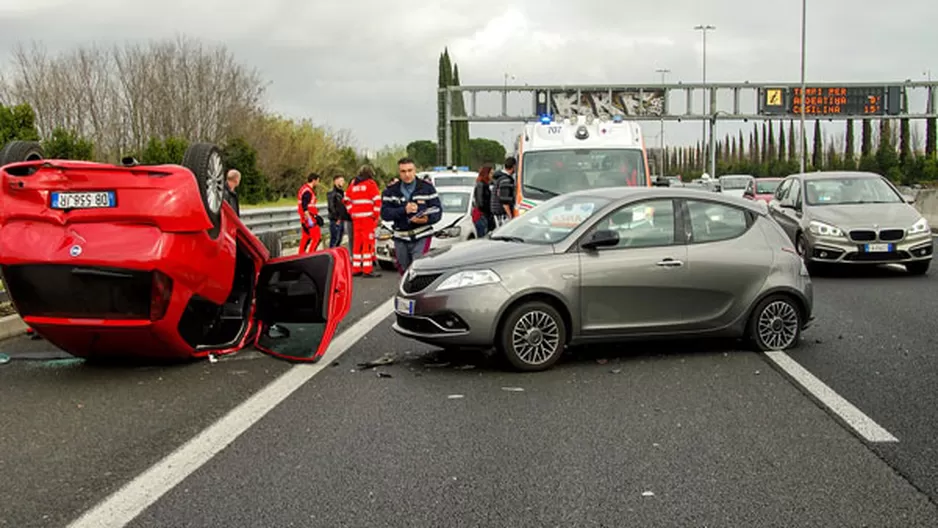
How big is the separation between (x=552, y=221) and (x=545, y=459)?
3615 millimetres

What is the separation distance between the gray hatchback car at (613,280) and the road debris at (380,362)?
28 cm

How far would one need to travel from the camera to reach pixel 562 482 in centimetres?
480

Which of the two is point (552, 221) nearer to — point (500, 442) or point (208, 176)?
point (208, 176)

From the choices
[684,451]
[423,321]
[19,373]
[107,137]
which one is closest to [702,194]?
[423,321]

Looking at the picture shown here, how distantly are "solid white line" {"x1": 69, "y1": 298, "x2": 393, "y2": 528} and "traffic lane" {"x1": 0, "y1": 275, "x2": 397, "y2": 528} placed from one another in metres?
0.08

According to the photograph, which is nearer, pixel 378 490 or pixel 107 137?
pixel 378 490

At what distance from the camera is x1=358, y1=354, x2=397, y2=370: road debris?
7968mm

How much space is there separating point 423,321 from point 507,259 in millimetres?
850

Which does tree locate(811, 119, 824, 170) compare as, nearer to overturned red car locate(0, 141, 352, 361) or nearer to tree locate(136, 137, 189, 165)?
tree locate(136, 137, 189, 165)

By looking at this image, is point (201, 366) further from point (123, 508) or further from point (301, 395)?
point (123, 508)

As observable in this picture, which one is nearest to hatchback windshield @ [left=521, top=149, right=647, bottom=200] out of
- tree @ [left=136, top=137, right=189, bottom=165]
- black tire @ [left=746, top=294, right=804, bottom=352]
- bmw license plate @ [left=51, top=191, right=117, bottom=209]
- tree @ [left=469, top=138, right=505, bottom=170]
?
black tire @ [left=746, top=294, right=804, bottom=352]

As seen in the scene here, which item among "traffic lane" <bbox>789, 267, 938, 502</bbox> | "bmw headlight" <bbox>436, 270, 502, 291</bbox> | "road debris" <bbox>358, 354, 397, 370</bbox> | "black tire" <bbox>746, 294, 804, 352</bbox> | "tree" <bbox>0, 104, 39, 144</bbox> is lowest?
"traffic lane" <bbox>789, 267, 938, 502</bbox>

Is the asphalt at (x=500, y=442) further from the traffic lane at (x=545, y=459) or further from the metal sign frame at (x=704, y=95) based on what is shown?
the metal sign frame at (x=704, y=95)

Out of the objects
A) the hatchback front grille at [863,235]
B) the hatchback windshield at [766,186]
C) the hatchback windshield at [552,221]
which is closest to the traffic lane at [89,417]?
the hatchback windshield at [552,221]
